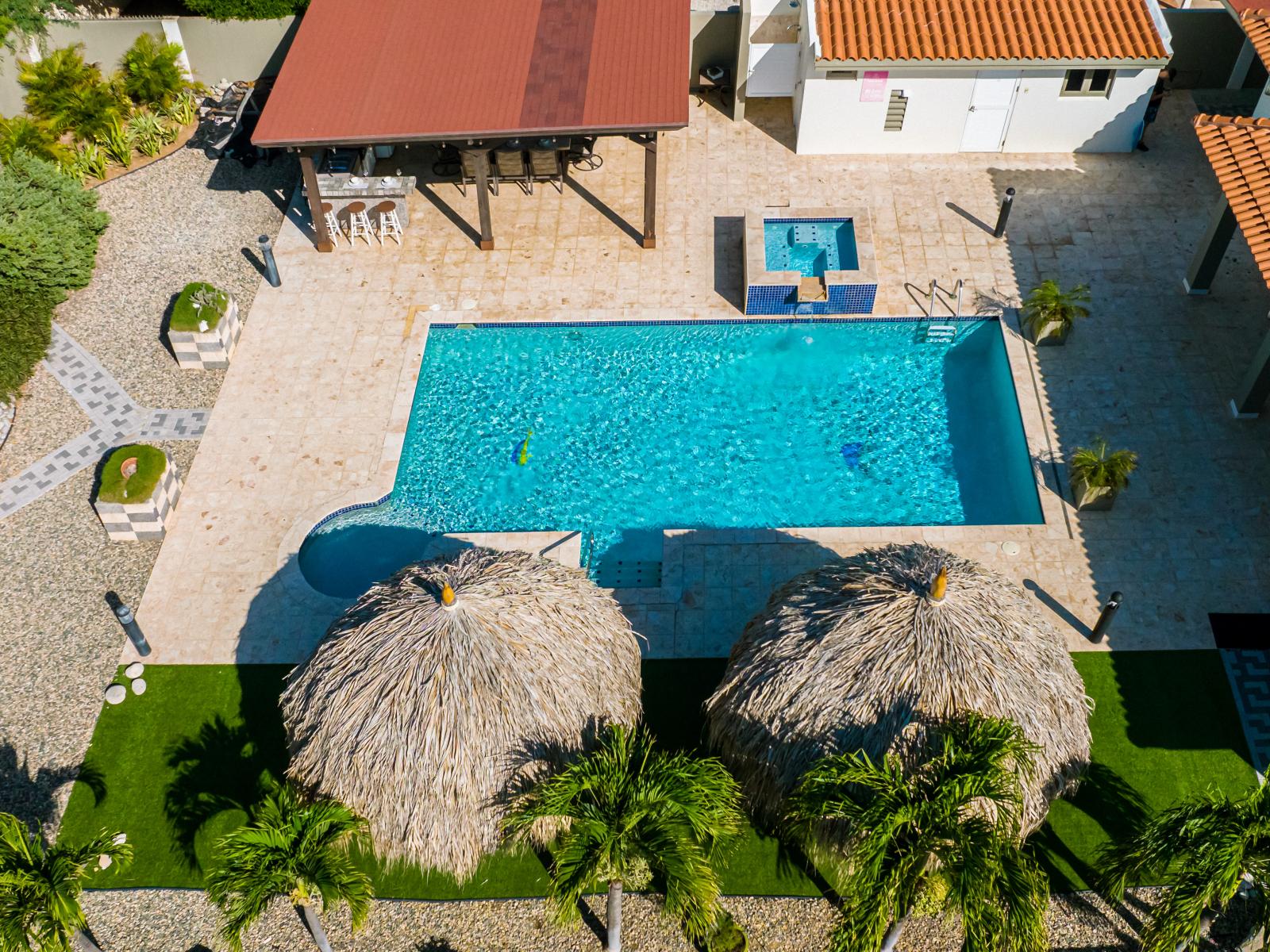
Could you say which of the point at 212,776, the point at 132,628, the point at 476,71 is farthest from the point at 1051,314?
the point at 132,628

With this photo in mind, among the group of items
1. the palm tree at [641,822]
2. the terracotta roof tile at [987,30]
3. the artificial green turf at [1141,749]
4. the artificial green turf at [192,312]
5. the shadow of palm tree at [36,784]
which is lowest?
the shadow of palm tree at [36,784]

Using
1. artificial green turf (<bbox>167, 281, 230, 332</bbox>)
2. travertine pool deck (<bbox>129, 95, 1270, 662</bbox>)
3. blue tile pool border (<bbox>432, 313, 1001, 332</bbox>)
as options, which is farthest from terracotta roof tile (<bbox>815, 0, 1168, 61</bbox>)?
artificial green turf (<bbox>167, 281, 230, 332</bbox>)

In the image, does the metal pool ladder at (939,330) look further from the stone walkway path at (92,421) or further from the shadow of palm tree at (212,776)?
the shadow of palm tree at (212,776)

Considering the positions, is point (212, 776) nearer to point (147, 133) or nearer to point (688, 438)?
point (688, 438)

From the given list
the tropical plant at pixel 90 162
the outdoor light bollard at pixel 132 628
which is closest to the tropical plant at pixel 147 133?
the tropical plant at pixel 90 162

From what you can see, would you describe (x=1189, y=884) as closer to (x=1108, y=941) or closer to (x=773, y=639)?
(x=1108, y=941)
